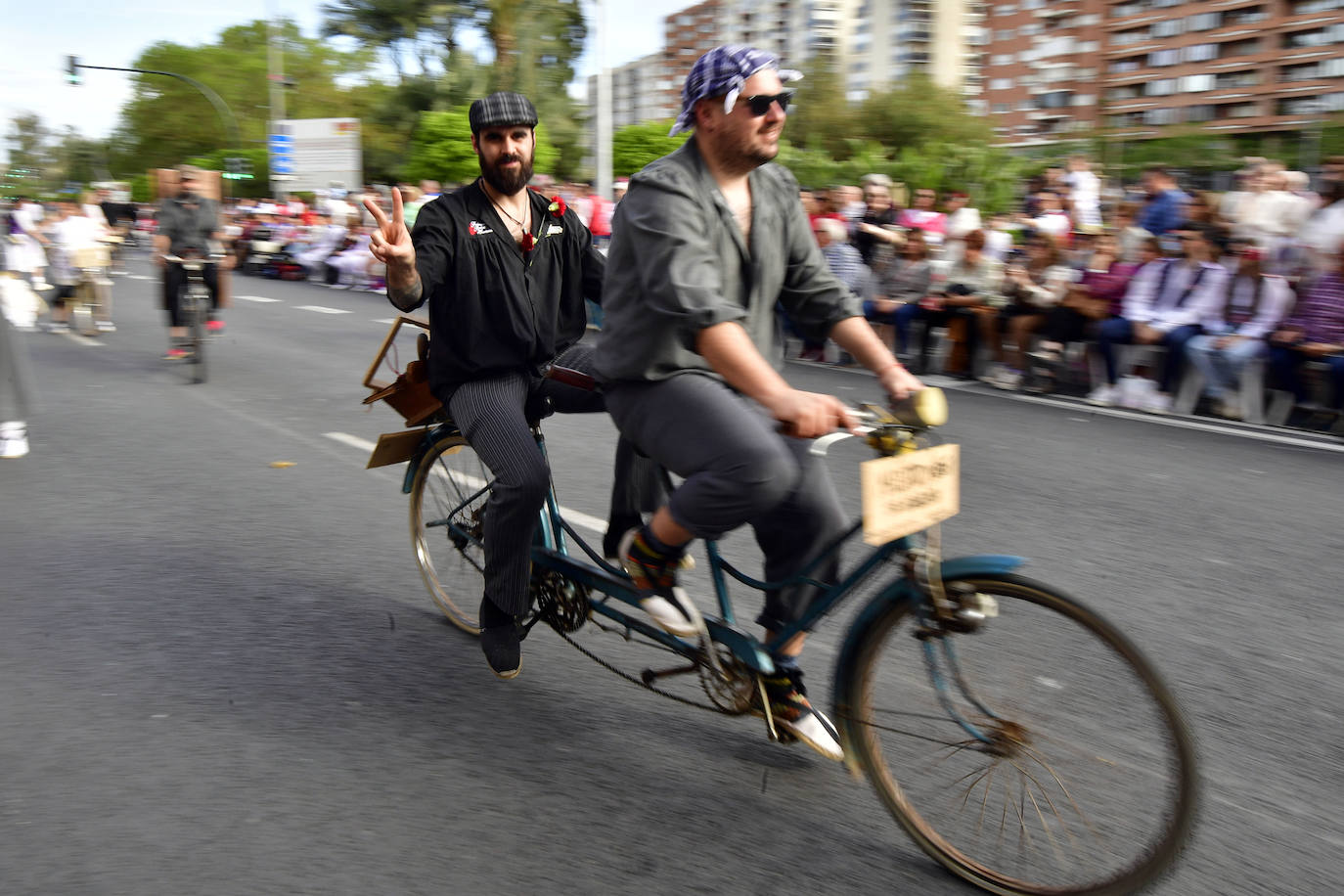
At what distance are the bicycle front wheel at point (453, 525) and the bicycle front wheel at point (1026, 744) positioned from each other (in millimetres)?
1723

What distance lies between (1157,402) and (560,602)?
23.7 feet

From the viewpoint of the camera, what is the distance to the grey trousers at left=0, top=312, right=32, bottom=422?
7.12m

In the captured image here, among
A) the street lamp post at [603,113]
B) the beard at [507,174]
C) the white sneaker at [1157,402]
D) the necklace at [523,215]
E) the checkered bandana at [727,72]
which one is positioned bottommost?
the white sneaker at [1157,402]

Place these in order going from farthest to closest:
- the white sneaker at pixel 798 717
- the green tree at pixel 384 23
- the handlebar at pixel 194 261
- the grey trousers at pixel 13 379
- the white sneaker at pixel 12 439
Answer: the green tree at pixel 384 23, the handlebar at pixel 194 261, the white sneaker at pixel 12 439, the grey trousers at pixel 13 379, the white sneaker at pixel 798 717

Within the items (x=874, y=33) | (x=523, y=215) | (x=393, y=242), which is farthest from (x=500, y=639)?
(x=874, y=33)

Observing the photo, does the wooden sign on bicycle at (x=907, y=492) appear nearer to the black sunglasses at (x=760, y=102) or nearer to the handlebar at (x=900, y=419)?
the handlebar at (x=900, y=419)

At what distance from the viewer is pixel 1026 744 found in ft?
8.63

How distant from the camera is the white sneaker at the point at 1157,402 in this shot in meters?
9.49

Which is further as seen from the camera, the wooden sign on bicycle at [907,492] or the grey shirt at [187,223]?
the grey shirt at [187,223]

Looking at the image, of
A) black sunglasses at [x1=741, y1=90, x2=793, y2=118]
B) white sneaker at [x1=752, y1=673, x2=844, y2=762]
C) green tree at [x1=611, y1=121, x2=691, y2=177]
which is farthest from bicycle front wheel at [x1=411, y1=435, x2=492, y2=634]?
green tree at [x1=611, y1=121, x2=691, y2=177]

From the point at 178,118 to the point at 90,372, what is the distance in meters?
89.0

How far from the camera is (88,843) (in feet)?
9.38

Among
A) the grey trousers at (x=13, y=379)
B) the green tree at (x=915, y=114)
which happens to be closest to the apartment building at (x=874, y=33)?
the green tree at (x=915, y=114)

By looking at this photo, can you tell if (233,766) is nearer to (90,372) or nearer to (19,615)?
(19,615)
